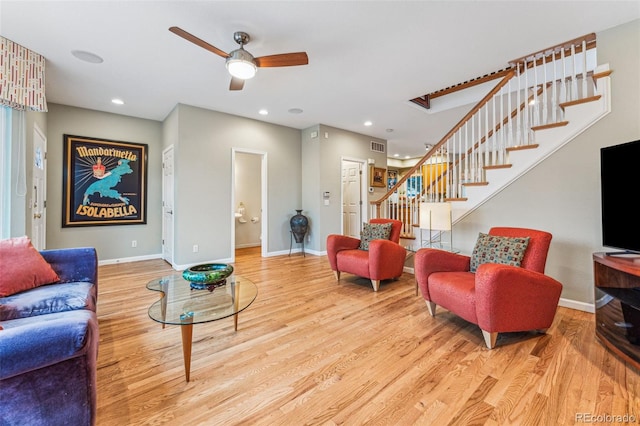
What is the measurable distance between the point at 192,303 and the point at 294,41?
2586 mm

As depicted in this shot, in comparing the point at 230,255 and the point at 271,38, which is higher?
the point at 271,38

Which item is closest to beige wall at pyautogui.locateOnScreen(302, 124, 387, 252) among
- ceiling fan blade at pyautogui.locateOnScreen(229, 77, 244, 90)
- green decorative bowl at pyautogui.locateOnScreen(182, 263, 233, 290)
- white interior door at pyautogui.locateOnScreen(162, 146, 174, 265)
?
white interior door at pyautogui.locateOnScreen(162, 146, 174, 265)

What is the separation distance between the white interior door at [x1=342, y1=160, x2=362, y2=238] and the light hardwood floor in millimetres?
3850

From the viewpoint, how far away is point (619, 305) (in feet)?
6.22

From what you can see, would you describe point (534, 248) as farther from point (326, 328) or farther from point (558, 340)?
point (326, 328)

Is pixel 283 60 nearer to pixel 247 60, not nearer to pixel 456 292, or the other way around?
pixel 247 60

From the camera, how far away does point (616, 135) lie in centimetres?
251

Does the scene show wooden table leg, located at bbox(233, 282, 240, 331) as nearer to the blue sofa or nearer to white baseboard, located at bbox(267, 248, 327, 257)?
the blue sofa

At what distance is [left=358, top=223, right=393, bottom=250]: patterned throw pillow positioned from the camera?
363 cm

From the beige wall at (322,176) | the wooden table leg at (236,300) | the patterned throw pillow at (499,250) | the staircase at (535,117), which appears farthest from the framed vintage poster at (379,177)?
the wooden table leg at (236,300)

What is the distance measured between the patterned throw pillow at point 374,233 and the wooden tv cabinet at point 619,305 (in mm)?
1975

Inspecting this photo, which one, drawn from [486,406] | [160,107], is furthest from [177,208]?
[486,406]

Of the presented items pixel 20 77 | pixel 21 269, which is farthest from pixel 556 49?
pixel 20 77

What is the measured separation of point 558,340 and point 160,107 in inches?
228
